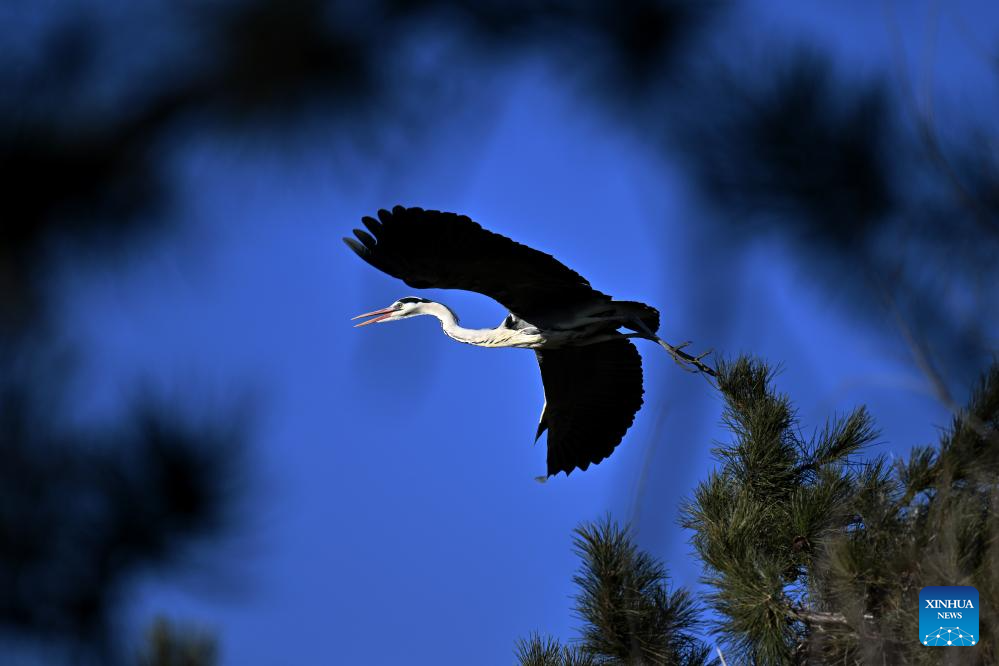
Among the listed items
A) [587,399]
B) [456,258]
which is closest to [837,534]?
[456,258]

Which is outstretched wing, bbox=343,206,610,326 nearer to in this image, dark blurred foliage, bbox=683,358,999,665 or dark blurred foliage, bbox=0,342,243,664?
dark blurred foliage, bbox=683,358,999,665

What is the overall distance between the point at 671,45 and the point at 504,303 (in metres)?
4.43

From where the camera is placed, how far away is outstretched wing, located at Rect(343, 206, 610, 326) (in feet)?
16.2

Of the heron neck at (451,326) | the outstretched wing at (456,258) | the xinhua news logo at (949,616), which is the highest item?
the heron neck at (451,326)

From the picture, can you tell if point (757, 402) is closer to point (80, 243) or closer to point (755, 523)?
point (755, 523)

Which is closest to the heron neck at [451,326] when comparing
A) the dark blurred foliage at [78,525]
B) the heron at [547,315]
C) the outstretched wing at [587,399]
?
the heron at [547,315]

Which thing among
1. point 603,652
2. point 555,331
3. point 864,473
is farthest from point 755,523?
point 555,331

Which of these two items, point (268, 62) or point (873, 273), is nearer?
point (268, 62)

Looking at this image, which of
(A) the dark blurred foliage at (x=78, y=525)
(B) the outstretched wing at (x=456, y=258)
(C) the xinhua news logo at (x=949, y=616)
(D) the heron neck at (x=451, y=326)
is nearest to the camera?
(A) the dark blurred foliage at (x=78, y=525)

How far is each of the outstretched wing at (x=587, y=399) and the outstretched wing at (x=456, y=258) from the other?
0.74 m

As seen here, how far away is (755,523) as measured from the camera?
13.4ft

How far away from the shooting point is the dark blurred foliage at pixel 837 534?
3420 millimetres

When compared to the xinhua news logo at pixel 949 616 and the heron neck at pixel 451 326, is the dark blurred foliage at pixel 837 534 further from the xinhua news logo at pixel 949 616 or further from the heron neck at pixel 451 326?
the heron neck at pixel 451 326

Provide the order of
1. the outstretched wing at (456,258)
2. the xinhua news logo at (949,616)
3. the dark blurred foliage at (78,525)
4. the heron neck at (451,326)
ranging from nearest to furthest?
the dark blurred foliage at (78,525), the xinhua news logo at (949,616), the outstretched wing at (456,258), the heron neck at (451,326)
